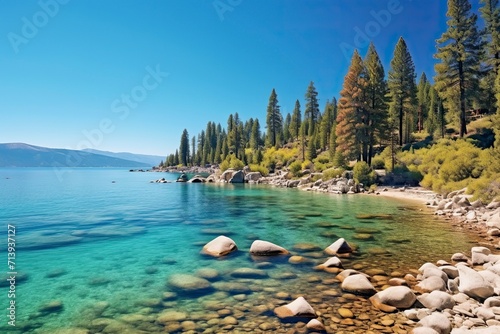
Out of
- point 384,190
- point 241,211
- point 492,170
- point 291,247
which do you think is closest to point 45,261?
point 291,247

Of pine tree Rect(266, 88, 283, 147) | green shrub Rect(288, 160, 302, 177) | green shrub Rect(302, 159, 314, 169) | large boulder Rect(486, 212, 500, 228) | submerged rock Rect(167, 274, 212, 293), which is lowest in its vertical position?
submerged rock Rect(167, 274, 212, 293)

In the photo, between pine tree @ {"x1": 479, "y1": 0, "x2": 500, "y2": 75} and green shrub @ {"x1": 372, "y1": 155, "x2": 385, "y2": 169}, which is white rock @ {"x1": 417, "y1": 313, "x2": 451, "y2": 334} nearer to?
green shrub @ {"x1": 372, "y1": 155, "x2": 385, "y2": 169}

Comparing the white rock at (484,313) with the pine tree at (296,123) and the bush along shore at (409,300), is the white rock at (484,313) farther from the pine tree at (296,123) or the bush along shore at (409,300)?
the pine tree at (296,123)

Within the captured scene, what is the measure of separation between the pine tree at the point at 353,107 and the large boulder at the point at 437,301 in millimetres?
35963

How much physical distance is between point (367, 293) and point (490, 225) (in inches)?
447

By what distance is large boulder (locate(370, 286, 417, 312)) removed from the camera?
6879 millimetres

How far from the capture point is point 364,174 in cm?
3756

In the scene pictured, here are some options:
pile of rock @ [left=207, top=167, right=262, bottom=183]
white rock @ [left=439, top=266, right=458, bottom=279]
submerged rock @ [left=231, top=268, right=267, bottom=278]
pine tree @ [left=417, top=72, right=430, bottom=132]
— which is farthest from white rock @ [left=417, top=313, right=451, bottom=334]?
pine tree @ [left=417, top=72, right=430, bottom=132]

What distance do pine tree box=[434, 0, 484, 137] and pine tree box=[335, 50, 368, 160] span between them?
960 centimetres

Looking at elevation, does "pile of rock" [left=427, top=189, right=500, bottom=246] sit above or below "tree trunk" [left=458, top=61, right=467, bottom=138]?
below

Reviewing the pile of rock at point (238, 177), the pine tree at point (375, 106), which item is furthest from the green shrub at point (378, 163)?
the pile of rock at point (238, 177)

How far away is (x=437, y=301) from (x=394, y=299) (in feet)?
3.01

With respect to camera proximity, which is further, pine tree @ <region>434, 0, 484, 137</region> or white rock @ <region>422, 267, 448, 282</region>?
pine tree @ <region>434, 0, 484, 137</region>

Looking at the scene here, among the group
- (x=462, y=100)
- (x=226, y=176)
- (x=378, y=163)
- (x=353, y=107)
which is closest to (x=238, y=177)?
(x=226, y=176)
